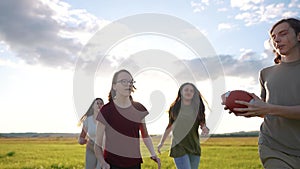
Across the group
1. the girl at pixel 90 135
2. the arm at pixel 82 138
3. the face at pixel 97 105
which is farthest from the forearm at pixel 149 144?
the face at pixel 97 105

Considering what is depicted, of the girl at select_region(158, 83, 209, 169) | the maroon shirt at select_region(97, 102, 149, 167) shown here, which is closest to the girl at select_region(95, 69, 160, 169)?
the maroon shirt at select_region(97, 102, 149, 167)

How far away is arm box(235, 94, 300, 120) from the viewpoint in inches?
177

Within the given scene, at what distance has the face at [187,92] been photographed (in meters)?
8.89

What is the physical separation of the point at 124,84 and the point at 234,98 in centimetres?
208

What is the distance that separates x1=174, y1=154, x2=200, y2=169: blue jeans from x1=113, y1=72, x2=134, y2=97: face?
2382 millimetres

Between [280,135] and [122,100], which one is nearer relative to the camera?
[280,135]

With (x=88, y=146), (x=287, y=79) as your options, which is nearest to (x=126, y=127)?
(x=287, y=79)

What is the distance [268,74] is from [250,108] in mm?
822

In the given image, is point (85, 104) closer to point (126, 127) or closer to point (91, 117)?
point (126, 127)

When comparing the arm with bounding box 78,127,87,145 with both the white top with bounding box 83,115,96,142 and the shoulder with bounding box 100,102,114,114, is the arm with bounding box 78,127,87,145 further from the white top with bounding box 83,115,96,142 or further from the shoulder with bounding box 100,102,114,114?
the shoulder with bounding box 100,102,114,114

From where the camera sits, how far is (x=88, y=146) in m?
10.3

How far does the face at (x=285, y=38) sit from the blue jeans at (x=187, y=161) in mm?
3845

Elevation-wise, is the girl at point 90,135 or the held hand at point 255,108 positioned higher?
the held hand at point 255,108

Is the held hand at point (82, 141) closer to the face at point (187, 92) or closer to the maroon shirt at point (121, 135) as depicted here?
the face at point (187, 92)
